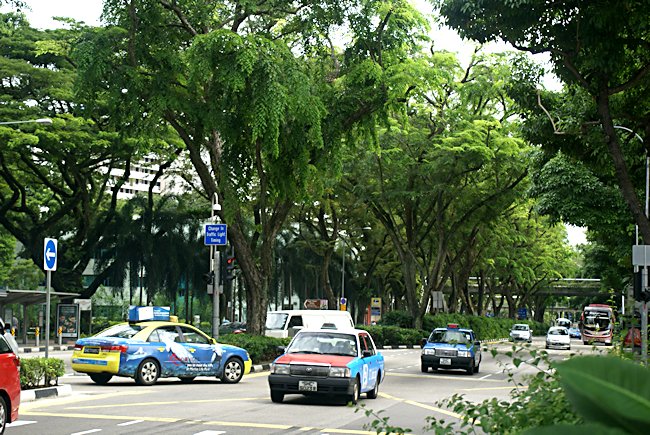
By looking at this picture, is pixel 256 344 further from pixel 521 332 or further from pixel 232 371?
pixel 521 332

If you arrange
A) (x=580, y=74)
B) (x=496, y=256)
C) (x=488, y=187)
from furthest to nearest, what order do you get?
(x=496, y=256)
(x=488, y=187)
(x=580, y=74)

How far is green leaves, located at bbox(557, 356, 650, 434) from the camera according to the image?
1075mm

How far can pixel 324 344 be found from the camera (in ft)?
59.7

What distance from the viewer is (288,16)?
30.1m

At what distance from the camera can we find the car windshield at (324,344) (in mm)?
18031

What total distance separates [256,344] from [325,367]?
1225 cm

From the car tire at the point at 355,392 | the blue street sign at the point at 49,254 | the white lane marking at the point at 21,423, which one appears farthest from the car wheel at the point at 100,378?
the white lane marking at the point at 21,423

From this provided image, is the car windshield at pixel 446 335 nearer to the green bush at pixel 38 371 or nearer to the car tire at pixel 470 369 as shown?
the car tire at pixel 470 369

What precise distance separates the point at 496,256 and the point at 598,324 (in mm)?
13179

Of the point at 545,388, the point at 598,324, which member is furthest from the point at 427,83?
the point at 598,324

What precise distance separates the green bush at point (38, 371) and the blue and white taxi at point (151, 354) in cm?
170

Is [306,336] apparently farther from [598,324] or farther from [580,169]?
[598,324]

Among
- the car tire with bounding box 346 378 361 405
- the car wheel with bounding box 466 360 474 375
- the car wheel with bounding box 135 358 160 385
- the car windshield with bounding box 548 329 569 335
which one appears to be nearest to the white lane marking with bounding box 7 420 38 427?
the car tire with bounding box 346 378 361 405

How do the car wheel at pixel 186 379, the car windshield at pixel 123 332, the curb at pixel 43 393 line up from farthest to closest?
the car wheel at pixel 186 379
the car windshield at pixel 123 332
the curb at pixel 43 393
